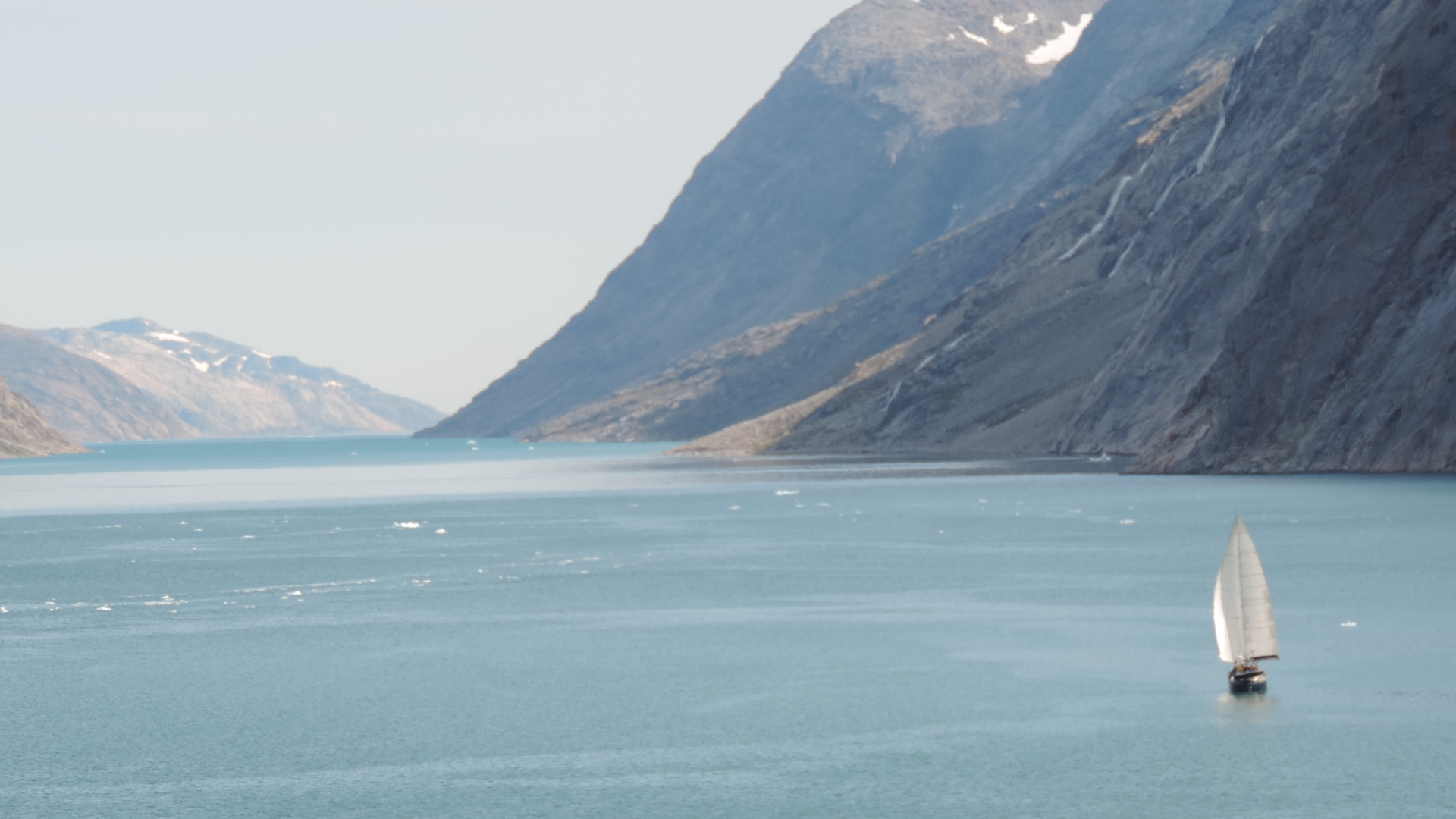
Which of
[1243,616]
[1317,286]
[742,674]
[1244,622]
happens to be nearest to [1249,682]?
[1244,622]

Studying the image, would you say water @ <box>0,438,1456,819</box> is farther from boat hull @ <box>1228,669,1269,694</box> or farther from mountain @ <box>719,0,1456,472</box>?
mountain @ <box>719,0,1456,472</box>

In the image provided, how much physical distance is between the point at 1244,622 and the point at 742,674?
12267 millimetres

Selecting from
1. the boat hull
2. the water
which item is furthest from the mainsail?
the water

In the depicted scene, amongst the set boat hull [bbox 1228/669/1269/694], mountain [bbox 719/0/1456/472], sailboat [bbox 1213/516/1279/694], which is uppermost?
mountain [bbox 719/0/1456/472]

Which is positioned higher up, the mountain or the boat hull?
the mountain

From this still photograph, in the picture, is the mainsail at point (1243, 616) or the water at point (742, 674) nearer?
the water at point (742, 674)

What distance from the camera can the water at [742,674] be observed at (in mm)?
32312

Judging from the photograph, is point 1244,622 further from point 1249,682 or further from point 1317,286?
point 1317,286

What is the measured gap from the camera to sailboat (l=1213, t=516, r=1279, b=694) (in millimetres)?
39312

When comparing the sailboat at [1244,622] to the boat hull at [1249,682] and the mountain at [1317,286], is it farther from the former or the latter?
the mountain at [1317,286]

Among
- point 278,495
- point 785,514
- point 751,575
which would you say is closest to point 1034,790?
point 751,575

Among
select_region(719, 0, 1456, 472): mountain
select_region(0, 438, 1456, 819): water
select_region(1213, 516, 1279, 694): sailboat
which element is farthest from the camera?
select_region(719, 0, 1456, 472): mountain

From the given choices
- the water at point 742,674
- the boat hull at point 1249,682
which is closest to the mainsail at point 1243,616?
the boat hull at point 1249,682

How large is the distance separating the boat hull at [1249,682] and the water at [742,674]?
326 mm
